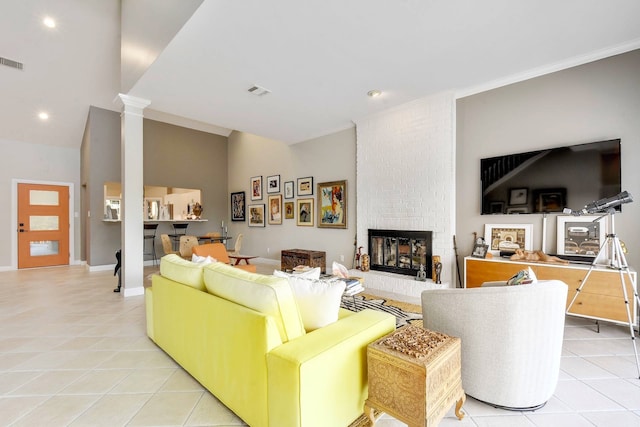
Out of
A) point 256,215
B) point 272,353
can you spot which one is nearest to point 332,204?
point 256,215

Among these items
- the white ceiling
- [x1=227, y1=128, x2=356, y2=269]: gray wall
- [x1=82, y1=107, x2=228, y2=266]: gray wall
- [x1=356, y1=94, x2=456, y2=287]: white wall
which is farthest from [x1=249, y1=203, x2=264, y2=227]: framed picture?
[x1=356, y1=94, x2=456, y2=287]: white wall

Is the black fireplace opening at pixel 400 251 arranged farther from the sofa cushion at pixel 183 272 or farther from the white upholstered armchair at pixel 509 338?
the sofa cushion at pixel 183 272

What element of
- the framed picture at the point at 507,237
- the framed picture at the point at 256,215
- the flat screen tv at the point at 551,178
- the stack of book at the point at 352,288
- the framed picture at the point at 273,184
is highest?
the framed picture at the point at 273,184

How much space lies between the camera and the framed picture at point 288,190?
6.41 m

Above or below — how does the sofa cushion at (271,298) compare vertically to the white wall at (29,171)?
below

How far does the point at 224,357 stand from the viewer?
166cm

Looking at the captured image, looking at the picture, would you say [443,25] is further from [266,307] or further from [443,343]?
[266,307]

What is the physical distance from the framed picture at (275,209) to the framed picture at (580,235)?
16.6 feet

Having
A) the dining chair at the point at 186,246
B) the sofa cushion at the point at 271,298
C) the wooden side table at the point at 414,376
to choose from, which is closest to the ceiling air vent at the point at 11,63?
the dining chair at the point at 186,246

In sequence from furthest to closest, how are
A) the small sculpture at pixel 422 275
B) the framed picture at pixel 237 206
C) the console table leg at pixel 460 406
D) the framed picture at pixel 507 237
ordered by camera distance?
the framed picture at pixel 237 206 < the small sculpture at pixel 422 275 < the framed picture at pixel 507 237 < the console table leg at pixel 460 406

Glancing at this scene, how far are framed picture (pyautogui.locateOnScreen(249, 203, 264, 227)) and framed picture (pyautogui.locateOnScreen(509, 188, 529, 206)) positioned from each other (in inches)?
209

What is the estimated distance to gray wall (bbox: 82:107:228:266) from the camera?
20.6 ft

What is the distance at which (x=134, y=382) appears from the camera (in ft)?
6.70

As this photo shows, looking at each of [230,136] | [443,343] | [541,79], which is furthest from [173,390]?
[230,136]
